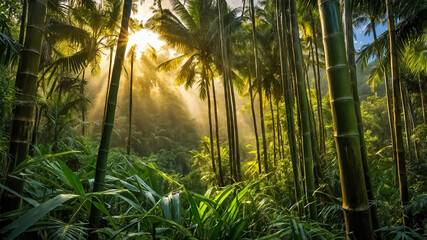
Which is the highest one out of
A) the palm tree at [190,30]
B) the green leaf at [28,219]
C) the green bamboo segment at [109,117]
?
the palm tree at [190,30]

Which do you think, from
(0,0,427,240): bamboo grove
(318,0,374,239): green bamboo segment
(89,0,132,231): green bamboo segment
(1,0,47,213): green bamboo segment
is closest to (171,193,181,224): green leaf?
(0,0,427,240): bamboo grove

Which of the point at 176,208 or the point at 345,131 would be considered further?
the point at 176,208

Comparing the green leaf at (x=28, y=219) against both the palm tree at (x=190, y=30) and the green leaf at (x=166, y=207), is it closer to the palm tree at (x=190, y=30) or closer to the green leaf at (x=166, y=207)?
the green leaf at (x=166, y=207)

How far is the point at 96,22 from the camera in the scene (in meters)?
9.12

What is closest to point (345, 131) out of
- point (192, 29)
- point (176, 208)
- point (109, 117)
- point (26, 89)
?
point (176, 208)

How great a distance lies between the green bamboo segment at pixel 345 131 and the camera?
4.08 feet

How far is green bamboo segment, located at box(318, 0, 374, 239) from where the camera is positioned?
48.9 inches

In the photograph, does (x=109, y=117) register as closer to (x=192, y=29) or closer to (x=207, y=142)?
(x=192, y=29)

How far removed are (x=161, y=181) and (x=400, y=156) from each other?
3.53 metres

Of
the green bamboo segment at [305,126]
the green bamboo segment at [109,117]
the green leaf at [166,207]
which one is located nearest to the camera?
the green leaf at [166,207]

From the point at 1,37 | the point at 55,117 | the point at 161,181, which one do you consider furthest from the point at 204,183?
the point at 1,37

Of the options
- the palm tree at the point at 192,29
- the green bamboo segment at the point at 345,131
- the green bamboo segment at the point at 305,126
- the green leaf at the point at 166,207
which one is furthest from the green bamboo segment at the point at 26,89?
the palm tree at the point at 192,29

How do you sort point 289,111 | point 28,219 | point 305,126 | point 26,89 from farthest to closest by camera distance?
point 289,111 → point 305,126 → point 26,89 → point 28,219

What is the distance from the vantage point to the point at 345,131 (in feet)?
4.28
